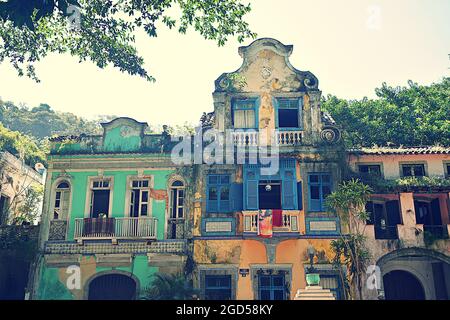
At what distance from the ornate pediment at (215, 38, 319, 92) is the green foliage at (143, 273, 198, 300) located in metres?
8.39

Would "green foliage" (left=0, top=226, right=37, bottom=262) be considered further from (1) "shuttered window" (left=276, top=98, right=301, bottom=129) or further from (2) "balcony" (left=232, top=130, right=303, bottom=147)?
(1) "shuttered window" (left=276, top=98, right=301, bottom=129)

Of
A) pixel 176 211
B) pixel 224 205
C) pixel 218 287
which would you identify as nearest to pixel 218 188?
pixel 224 205

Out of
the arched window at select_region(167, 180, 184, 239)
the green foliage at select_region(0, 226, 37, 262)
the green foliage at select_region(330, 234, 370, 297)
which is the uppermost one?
the arched window at select_region(167, 180, 184, 239)

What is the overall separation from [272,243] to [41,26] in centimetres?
1326

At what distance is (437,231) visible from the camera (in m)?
18.8

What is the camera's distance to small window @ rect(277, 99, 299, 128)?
20.0 m

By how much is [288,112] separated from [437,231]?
802 cm

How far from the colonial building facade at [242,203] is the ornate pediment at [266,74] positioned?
0.05 meters

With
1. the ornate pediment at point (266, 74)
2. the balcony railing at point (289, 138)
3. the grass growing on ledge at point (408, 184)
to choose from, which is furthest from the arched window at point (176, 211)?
the grass growing on ledge at point (408, 184)

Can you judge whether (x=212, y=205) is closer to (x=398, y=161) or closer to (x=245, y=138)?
(x=245, y=138)

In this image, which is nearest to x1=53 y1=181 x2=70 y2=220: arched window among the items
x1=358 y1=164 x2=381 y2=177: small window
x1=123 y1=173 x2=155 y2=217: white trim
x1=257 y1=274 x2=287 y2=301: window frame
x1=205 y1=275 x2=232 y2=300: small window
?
x1=123 y1=173 x2=155 y2=217: white trim

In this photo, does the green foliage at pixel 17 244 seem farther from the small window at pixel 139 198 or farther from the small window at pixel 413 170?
the small window at pixel 413 170
